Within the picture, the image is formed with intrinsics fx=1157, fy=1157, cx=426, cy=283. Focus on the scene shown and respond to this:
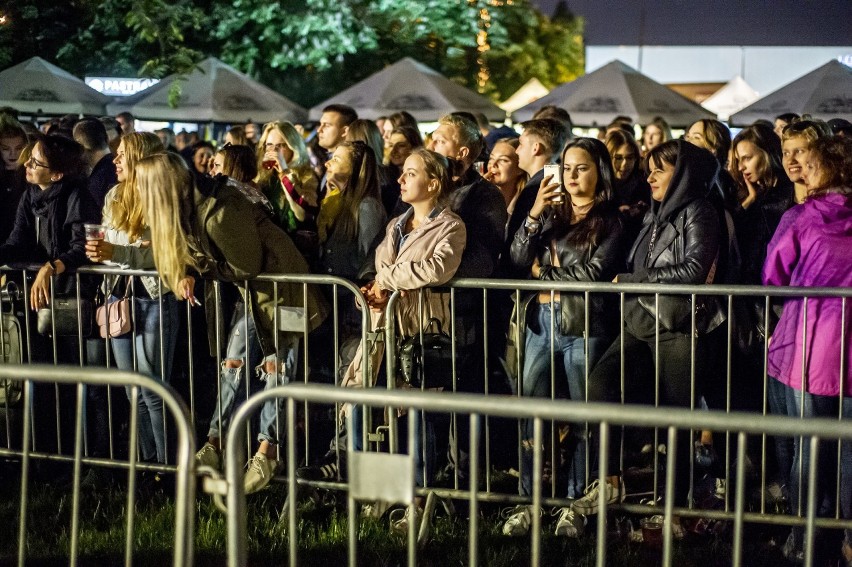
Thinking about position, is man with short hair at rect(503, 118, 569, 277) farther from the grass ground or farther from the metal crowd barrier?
the grass ground

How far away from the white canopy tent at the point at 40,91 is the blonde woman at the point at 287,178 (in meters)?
7.81

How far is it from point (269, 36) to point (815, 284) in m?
17.8

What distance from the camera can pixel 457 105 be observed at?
15992 millimetres

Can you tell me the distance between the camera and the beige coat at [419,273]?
6258 mm

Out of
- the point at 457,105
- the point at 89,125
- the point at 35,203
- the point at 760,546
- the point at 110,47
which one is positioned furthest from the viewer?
the point at 110,47

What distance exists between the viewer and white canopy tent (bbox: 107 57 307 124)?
15695mm

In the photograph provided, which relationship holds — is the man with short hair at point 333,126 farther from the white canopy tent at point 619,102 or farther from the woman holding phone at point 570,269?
the white canopy tent at point 619,102

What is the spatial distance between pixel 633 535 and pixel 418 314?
Answer: 5.53ft

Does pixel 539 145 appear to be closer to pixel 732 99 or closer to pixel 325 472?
pixel 325 472

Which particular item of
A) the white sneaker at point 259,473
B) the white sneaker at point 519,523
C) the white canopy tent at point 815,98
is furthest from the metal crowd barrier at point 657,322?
the white canopy tent at point 815,98

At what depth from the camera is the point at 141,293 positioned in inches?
279

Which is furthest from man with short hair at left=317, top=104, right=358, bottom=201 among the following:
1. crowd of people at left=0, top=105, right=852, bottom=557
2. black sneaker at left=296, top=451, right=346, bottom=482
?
black sneaker at left=296, top=451, right=346, bottom=482

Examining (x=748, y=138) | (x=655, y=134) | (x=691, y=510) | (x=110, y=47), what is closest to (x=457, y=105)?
(x=655, y=134)

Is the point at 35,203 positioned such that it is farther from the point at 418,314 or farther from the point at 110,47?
the point at 110,47
